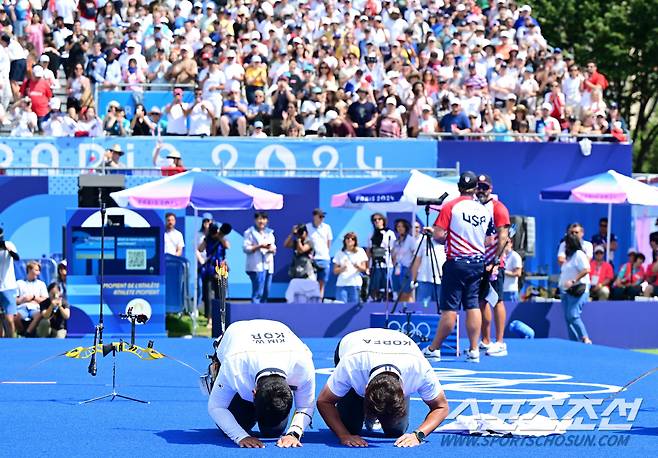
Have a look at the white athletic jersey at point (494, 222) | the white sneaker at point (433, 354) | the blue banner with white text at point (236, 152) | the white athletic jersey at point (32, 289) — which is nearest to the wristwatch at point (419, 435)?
the white athletic jersey at point (494, 222)

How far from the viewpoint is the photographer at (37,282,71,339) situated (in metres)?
19.8

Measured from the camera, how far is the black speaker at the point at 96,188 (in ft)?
66.6

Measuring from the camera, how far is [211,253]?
74.3 feet

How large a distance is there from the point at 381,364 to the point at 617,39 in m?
35.8

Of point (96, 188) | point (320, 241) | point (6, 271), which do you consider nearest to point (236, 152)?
point (320, 241)

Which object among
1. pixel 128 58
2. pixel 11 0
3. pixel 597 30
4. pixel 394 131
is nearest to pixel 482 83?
pixel 394 131

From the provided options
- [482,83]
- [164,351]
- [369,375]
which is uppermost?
[482,83]

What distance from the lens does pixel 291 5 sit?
1136 inches

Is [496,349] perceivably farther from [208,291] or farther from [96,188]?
[208,291]

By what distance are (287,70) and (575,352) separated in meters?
10.8

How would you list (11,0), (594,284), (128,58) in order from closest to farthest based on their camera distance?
1. (594,284)
2. (128,58)
3. (11,0)

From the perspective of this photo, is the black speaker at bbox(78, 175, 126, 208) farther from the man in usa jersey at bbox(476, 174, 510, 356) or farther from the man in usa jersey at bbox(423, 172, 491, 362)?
the man in usa jersey at bbox(423, 172, 491, 362)

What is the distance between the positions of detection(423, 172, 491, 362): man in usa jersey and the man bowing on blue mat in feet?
18.4

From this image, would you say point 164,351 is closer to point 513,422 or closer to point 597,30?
point 513,422
